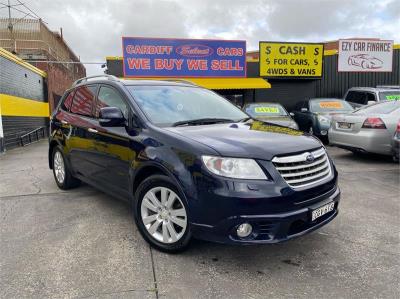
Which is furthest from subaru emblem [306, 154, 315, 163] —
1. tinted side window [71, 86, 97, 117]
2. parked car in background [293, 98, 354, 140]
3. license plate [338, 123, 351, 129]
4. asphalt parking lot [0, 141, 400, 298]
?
parked car in background [293, 98, 354, 140]

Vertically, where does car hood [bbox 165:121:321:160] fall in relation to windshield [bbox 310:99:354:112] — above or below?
below

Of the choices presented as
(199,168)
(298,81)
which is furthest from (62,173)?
(298,81)

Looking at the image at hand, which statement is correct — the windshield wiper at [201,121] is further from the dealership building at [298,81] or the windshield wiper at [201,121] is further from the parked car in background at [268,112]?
the dealership building at [298,81]

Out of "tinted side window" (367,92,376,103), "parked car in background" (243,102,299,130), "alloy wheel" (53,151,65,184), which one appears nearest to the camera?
"alloy wheel" (53,151,65,184)

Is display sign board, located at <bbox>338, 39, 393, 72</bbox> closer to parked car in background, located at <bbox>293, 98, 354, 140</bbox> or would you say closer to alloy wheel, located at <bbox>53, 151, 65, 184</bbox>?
parked car in background, located at <bbox>293, 98, 354, 140</bbox>

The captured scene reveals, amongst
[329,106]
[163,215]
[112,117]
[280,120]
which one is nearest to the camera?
[163,215]

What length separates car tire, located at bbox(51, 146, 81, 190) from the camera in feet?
18.2

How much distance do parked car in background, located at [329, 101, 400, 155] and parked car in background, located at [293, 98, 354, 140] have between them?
2.59 meters

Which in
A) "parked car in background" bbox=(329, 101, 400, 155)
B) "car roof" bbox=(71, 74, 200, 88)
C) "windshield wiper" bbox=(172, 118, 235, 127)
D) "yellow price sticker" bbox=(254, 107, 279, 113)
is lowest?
"parked car in background" bbox=(329, 101, 400, 155)

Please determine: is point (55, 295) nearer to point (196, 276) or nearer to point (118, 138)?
point (196, 276)

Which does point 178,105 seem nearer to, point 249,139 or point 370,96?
point 249,139

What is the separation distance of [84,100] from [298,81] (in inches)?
596

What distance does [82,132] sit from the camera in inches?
188

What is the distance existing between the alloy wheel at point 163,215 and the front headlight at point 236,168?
0.49 meters
